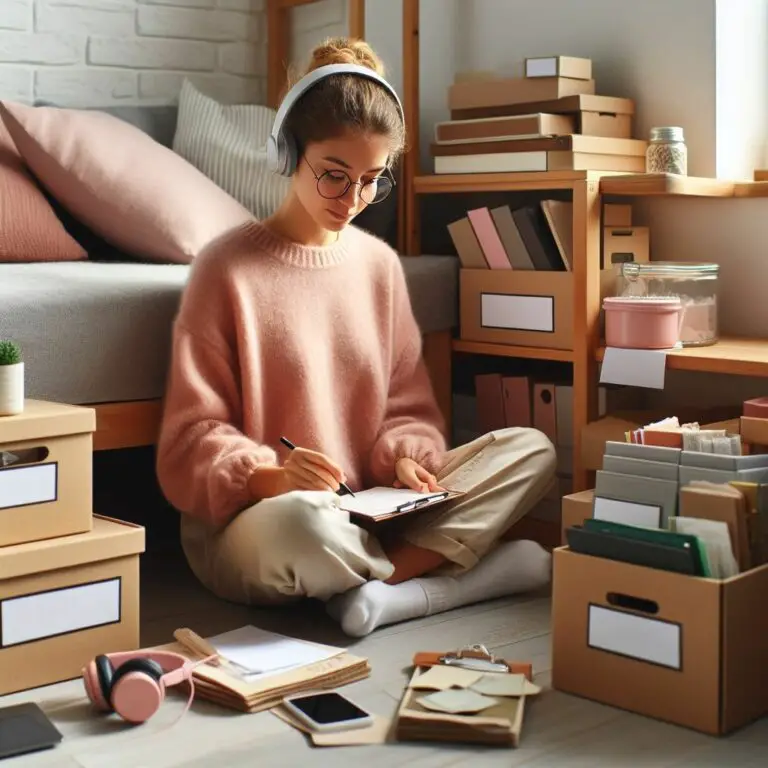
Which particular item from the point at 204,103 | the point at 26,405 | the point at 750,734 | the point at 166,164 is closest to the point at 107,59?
the point at 204,103

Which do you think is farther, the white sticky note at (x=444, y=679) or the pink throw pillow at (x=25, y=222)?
the pink throw pillow at (x=25, y=222)

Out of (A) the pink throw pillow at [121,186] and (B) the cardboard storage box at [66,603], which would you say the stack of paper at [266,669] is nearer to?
(B) the cardboard storage box at [66,603]

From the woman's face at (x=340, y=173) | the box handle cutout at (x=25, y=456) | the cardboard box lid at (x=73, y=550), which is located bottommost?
the cardboard box lid at (x=73, y=550)

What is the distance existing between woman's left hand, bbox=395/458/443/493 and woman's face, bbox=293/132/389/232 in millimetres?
396

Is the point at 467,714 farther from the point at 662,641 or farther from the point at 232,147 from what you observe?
the point at 232,147

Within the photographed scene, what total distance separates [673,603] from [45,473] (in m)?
0.82

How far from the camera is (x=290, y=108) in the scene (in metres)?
1.83

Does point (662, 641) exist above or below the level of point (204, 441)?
below

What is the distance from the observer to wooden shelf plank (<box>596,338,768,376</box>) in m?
1.87

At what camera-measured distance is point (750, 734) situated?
1.46 meters

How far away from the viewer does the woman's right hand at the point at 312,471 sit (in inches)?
68.2

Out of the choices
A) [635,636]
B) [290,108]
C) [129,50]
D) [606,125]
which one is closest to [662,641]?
[635,636]

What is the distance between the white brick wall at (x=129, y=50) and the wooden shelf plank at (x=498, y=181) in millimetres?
806

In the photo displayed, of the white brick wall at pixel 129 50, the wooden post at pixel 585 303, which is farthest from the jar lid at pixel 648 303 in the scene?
the white brick wall at pixel 129 50
